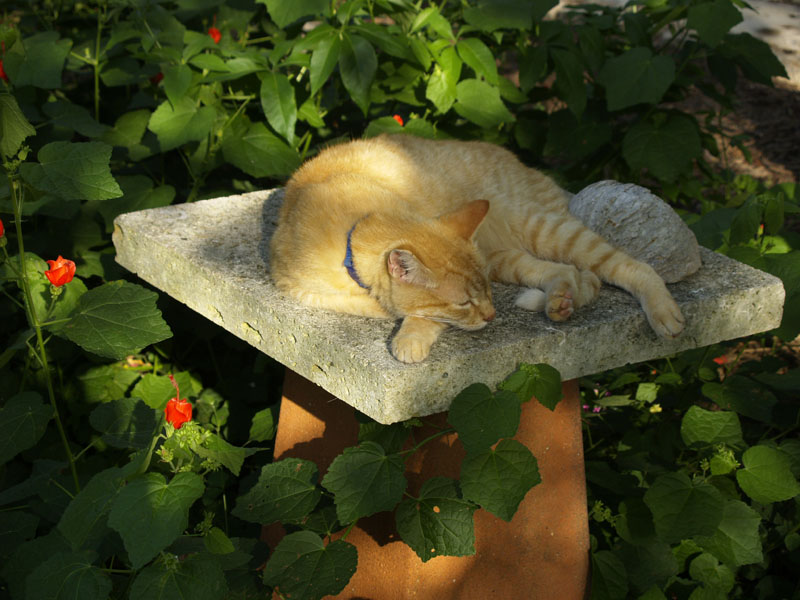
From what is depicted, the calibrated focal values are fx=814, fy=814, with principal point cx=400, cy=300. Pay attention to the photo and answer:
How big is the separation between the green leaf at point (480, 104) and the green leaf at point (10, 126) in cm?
207

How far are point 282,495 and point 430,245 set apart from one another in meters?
0.87

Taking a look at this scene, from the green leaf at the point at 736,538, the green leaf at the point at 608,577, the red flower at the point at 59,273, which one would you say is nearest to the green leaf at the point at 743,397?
the green leaf at the point at 736,538

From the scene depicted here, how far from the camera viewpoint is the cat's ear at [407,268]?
7.82 ft

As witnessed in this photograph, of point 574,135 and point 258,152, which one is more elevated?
point 258,152

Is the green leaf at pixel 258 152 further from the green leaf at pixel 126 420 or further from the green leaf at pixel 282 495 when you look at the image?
the green leaf at pixel 282 495

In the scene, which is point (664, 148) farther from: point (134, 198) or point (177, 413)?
point (177, 413)

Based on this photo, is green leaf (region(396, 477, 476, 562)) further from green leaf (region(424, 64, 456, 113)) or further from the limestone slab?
green leaf (region(424, 64, 456, 113))

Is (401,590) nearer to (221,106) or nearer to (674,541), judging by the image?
(674,541)

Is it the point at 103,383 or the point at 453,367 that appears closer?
the point at 453,367

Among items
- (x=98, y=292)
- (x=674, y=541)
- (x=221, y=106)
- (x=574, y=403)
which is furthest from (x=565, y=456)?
(x=221, y=106)

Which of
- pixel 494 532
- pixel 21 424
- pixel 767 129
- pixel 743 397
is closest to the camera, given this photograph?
pixel 21 424

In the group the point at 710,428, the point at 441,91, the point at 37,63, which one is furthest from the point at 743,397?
the point at 37,63

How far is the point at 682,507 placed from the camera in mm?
2400

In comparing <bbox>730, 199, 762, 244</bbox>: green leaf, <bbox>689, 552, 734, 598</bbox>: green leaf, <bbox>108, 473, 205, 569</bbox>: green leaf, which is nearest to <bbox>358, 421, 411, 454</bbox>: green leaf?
<bbox>108, 473, 205, 569</bbox>: green leaf
